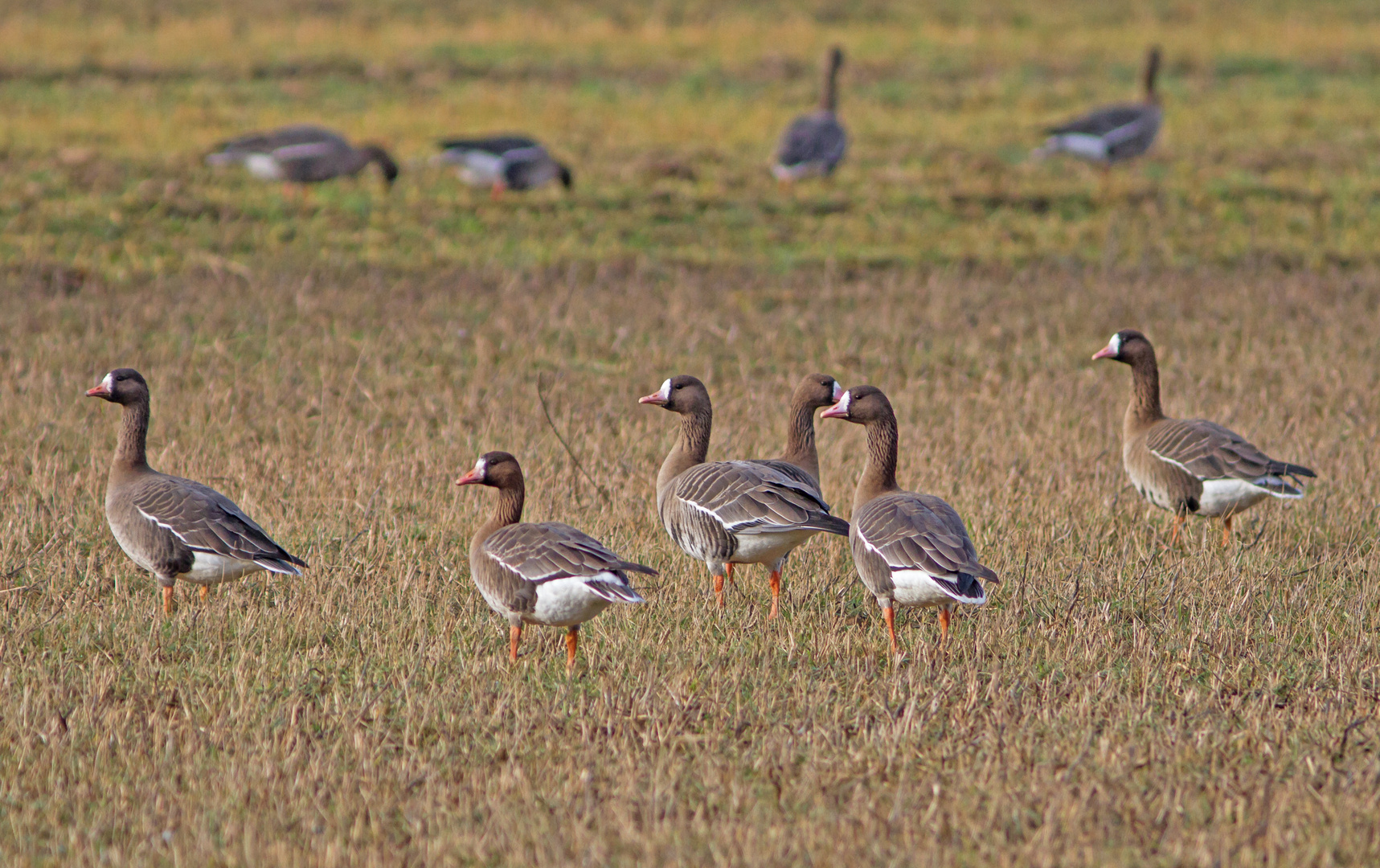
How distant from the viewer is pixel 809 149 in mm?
21875

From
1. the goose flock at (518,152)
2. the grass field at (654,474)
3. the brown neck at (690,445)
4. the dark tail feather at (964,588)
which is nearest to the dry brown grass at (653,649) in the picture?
the grass field at (654,474)

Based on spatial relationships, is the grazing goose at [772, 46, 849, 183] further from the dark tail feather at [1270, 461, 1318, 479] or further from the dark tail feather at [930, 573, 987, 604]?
the dark tail feather at [930, 573, 987, 604]

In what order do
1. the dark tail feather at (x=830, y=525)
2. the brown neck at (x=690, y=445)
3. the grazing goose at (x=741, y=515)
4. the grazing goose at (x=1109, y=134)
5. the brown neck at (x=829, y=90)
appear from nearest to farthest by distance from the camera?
the dark tail feather at (x=830, y=525) < the grazing goose at (x=741, y=515) < the brown neck at (x=690, y=445) < the grazing goose at (x=1109, y=134) < the brown neck at (x=829, y=90)

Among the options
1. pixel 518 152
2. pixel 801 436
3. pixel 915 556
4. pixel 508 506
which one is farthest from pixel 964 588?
pixel 518 152

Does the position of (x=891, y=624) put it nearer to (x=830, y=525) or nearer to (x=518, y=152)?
(x=830, y=525)

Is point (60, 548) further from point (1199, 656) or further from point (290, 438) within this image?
point (1199, 656)

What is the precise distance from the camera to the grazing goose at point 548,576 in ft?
21.3

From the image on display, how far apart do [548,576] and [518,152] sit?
51.5 ft

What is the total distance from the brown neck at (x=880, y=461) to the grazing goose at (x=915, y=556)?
166 mm

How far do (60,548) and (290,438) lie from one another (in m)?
2.84

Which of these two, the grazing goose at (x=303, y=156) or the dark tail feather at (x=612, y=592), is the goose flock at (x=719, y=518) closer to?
the dark tail feather at (x=612, y=592)

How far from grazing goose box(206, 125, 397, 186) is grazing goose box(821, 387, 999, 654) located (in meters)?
15.0

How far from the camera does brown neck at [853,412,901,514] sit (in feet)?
26.8

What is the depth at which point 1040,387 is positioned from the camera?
42.8 feet
